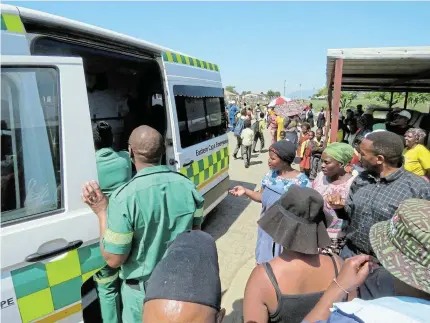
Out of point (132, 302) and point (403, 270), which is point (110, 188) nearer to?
point (132, 302)

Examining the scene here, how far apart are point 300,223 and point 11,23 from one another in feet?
5.56

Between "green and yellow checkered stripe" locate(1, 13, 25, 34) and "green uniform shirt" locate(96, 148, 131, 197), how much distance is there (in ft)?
2.85

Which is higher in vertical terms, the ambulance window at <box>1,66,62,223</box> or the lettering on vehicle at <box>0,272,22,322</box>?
the ambulance window at <box>1,66,62,223</box>

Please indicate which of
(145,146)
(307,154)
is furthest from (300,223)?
(307,154)

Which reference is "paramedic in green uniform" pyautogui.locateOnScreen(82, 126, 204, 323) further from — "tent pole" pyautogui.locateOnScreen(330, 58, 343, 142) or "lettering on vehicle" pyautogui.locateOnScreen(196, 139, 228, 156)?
"tent pole" pyautogui.locateOnScreen(330, 58, 343, 142)

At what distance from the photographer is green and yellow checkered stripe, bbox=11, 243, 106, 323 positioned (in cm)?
145

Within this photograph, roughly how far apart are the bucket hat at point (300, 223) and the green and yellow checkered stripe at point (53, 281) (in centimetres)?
102

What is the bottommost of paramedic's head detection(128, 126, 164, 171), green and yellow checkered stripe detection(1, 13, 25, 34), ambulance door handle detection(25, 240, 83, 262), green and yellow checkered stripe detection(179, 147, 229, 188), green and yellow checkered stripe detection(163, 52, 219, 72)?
green and yellow checkered stripe detection(179, 147, 229, 188)

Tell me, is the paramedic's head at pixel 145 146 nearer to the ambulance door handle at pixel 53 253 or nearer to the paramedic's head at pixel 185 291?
the ambulance door handle at pixel 53 253

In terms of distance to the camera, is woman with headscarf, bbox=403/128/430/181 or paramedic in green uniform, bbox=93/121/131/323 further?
woman with headscarf, bbox=403/128/430/181

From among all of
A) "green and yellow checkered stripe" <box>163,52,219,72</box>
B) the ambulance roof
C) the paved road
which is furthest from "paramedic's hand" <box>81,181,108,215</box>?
"green and yellow checkered stripe" <box>163,52,219,72</box>

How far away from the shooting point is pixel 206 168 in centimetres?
420

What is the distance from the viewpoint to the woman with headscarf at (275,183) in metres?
2.39

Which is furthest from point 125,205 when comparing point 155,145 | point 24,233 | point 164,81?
point 164,81
